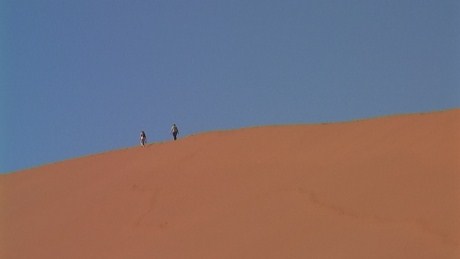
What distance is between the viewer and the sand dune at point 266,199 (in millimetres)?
11180

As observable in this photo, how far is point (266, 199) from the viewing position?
13227 millimetres

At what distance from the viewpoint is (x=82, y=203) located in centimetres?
1575

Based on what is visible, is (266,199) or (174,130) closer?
(266,199)

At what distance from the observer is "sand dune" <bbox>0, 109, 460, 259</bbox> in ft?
36.7

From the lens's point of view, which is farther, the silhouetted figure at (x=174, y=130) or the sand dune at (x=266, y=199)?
the silhouetted figure at (x=174, y=130)

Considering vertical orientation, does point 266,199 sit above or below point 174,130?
below

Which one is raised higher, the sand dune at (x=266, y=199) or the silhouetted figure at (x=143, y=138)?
the silhouetted figure at (x=143, y=138)

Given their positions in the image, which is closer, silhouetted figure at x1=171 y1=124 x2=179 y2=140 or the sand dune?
the sand dune

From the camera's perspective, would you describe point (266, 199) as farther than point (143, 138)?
No

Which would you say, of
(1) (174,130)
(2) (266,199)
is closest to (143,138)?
(1) (174,130)

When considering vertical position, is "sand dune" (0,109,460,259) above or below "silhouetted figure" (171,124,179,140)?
below

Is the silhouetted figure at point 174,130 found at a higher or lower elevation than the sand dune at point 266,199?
higher

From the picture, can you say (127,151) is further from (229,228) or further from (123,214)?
(229,228)

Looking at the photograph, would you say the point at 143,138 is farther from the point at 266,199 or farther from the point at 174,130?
the point at 266,199
